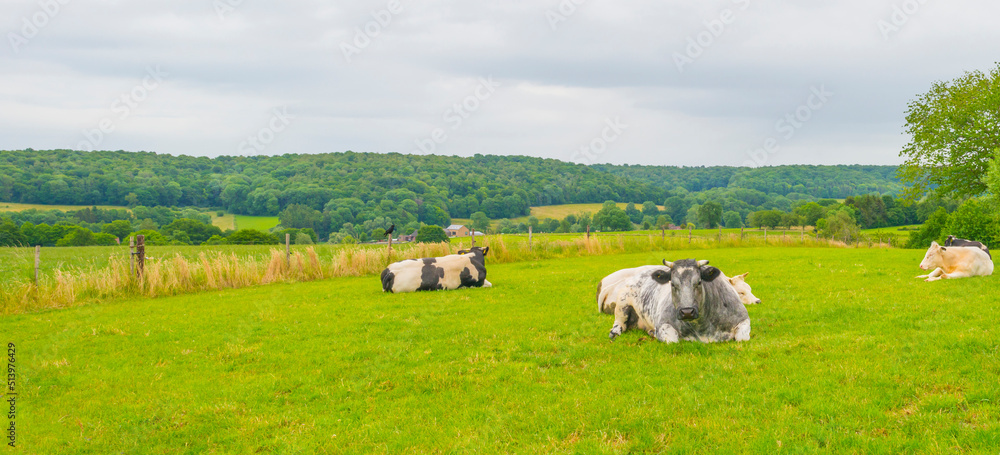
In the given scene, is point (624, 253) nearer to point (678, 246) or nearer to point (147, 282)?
point (678, 246)

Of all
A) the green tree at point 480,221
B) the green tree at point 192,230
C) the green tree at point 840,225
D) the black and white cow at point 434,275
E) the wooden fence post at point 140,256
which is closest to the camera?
the black and white cow at point 434,275

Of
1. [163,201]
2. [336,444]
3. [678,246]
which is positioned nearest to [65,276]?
[336,444]

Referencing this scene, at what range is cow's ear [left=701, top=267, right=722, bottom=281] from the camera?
754cm

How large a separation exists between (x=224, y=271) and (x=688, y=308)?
16.1m

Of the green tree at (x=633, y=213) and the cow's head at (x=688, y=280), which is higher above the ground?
the cow's head at (x=688, y=280)

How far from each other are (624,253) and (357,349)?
24442mm

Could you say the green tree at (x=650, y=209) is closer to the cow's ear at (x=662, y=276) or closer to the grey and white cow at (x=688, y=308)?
the grey and white cow at (x=688, y=308)

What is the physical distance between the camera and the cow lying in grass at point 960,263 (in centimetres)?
1363

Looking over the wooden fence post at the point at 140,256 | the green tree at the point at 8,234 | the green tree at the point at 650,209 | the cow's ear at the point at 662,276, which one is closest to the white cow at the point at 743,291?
the cow's ear at the point at 662,276

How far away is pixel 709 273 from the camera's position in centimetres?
759

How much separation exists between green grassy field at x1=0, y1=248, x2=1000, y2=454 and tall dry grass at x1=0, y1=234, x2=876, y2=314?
146 inches

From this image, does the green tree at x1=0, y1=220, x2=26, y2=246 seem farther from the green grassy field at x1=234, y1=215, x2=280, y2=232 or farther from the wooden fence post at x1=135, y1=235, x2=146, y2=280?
the wooden fence post at x1=135, y1=235, x2=146, y2=280

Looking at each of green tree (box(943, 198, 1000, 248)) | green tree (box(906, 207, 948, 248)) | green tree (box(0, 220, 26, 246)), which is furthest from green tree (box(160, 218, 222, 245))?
green tree (box(906, 207, 948, 248))

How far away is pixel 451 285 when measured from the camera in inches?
631
